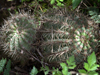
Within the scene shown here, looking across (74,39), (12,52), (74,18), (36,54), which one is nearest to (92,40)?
(74,39)

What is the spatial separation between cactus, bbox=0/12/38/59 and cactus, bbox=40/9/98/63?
0.30 metres

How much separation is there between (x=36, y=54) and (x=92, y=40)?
1.13 m

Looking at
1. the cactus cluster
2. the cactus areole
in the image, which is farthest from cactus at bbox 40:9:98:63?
the cactus areole

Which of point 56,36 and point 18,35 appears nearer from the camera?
point 56,36

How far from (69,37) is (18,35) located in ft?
2.85

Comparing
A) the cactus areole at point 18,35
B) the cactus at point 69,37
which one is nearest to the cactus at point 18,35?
the cactus areole at point 18,35

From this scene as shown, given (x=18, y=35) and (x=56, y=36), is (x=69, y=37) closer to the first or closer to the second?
(x=56, y=36)

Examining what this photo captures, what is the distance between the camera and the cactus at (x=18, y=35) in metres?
1.92

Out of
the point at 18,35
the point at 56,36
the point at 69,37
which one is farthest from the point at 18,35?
the point at 69,37

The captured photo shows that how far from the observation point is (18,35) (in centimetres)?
192

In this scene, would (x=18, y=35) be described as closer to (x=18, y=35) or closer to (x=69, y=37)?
(x=18, y=35)

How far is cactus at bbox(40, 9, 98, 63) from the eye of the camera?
5.16 ft

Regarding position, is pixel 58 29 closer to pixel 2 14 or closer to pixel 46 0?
pixel 46 0

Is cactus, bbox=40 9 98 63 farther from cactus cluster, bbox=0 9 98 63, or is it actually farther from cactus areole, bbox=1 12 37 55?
cactus areole, bbox=1 12 37 55
